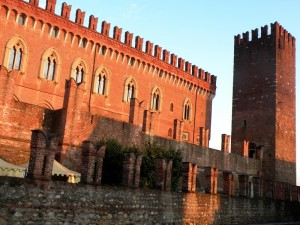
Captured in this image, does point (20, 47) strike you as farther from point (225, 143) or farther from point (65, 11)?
point (225, 143)

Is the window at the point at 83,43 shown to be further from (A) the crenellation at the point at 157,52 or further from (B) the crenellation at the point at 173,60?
(B) the crenellation at the point at 173,60

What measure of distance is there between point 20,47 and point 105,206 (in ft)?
40.5

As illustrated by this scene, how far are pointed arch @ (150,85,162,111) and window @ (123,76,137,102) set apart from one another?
1691 mm

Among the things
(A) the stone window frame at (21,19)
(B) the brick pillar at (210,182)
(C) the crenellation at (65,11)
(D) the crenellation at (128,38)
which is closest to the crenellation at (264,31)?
(D) the crenellation at (128,38)

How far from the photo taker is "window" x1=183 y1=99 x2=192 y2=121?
2858 cm

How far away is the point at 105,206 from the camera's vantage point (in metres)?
9.95

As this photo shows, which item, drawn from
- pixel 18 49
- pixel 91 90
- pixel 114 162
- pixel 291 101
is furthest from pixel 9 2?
pixel 291 101

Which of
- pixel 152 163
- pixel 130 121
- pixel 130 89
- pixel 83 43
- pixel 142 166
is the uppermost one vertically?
pixel 83 43

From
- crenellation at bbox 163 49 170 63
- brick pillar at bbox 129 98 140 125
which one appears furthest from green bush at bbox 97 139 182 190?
crenellation at bbox 163 49 170 63

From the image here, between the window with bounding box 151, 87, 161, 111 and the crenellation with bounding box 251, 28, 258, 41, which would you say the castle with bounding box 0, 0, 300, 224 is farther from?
the crenellation with bounding box 251, 28, 258, 41

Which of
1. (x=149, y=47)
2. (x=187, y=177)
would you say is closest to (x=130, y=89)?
(x=149, y=47)

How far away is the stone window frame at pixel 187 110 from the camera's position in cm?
2853

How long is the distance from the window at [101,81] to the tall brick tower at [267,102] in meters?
10.2

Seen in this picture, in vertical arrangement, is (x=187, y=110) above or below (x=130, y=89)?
below
